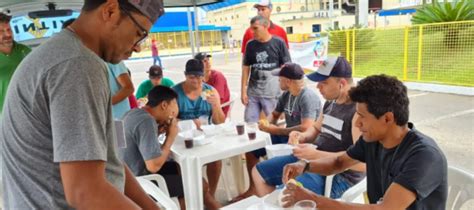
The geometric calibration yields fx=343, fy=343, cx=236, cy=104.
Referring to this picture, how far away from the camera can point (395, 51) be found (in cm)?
855

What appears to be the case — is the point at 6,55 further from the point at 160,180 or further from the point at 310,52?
the point at 310,52

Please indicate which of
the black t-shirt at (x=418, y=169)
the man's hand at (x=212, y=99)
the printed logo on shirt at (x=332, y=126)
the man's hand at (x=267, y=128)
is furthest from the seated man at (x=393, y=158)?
the man's hand at (x=212, y=99)

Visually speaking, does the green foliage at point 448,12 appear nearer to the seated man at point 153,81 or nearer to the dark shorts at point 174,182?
the seated man at point 153,81

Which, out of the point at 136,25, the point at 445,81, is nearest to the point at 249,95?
the point at 136,25

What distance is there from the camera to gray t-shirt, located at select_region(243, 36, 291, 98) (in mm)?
3836

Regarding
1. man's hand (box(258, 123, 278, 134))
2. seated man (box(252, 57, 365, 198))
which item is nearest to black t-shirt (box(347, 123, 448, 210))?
seated man (box(252, 57, 365, 198))

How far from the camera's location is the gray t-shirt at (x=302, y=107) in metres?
2.84

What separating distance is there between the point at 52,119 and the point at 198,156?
171 cm

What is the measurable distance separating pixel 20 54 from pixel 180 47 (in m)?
26.1

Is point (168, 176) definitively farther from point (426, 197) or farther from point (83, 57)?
point (83, 57)

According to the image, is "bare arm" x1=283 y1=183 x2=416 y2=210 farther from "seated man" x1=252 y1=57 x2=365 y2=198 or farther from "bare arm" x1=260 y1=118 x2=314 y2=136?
"bare arm" x1=260 y1=118 x2=314 y2=136

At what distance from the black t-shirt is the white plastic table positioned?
1.16 metres

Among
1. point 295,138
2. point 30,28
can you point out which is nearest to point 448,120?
point 295,138

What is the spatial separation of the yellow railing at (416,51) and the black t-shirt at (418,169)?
687 cm
